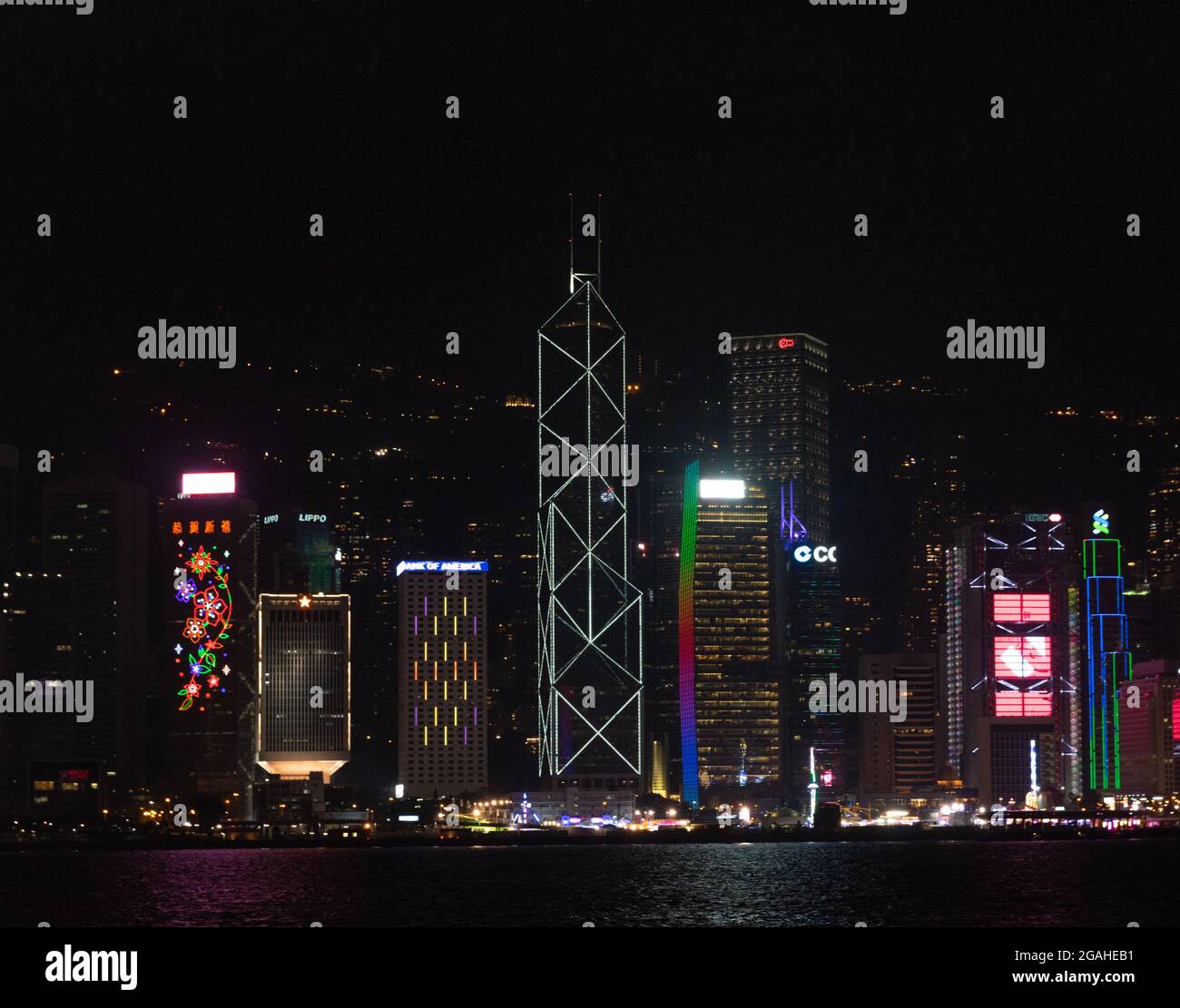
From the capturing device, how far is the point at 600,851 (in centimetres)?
18300

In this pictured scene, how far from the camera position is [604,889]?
361ft

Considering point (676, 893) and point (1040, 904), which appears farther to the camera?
point (676, 893)

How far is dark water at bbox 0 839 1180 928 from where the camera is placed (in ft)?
283

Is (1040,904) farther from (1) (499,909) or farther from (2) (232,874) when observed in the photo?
(2) (232,874)

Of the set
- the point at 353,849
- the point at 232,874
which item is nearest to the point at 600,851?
the point at 353,849

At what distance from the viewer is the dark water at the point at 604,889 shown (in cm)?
8638
